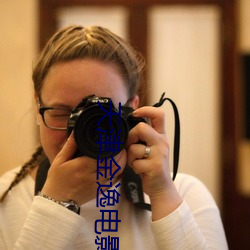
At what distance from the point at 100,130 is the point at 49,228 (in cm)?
13

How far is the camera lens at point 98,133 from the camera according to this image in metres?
0.37

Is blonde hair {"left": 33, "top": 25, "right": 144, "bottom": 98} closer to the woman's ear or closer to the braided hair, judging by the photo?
the woman's ear

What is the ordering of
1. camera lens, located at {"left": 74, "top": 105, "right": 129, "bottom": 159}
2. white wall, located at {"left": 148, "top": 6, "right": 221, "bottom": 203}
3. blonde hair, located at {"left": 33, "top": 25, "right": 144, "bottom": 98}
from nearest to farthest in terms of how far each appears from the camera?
camera lens, located at {"left": 74, "top": 105, "right": 129, "bottom": 159}
blonde hair, located at {"left": 33, "top": 25, "right": 144, "bottom": 98}
white wall, located at {"left": 148, "top": 6, "right": 221, "bottom": 203}

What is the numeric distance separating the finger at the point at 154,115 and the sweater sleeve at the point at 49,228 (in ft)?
0.48

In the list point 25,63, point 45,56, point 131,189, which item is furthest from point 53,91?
point 25,63

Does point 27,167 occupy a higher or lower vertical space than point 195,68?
lower

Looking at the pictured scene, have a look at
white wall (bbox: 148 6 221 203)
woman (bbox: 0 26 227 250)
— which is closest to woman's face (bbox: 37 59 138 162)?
woman (bbox: 0 26 227 250)

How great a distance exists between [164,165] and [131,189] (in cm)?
10

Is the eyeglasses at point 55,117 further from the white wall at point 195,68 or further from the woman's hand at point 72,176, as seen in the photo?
the white wall at point 195,68

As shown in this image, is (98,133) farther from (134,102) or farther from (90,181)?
(134,102)

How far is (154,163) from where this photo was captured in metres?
0.43

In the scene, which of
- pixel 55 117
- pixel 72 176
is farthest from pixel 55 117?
pixel 72 176

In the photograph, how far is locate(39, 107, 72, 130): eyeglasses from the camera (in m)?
0.47

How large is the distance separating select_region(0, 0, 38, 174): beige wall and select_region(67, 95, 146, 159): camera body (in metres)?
1.00
